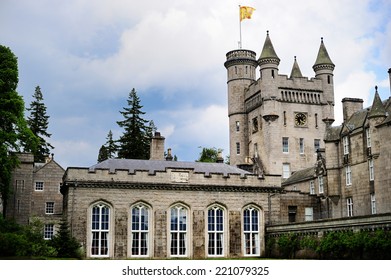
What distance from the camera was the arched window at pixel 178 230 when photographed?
1206 inches

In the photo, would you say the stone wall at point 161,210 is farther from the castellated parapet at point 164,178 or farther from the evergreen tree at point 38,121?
the evergreen tree at point 38,121

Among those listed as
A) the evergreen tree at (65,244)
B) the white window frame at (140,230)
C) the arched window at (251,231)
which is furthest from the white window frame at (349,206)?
the evergreen tree at (65,244)

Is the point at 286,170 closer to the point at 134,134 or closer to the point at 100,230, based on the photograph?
the point at 134,134

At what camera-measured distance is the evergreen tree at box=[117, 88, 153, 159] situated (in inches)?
2165

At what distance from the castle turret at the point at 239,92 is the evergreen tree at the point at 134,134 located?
27.3ft

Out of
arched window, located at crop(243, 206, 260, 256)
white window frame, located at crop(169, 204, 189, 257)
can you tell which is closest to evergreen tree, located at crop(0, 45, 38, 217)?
white window frame, located at crop(169, 204, 189, 257)

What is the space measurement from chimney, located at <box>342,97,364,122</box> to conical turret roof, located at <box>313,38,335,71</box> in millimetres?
15768

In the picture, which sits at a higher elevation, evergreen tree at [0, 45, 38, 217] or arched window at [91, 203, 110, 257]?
evergreen tree at [0, 45, 38, 217]

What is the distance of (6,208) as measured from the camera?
124ft

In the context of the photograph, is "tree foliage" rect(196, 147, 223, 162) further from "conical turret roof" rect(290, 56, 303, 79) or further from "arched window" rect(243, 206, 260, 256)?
"arched window" rect(243, 206, 260, 256)

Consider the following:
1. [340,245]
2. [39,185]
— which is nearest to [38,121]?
[39,185]

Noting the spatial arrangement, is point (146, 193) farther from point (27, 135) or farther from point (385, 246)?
point (385, 246)

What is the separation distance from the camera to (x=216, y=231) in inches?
1234
